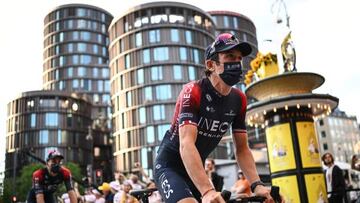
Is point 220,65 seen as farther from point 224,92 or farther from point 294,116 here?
point 294,116

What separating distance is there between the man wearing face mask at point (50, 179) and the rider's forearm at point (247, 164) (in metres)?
4.35

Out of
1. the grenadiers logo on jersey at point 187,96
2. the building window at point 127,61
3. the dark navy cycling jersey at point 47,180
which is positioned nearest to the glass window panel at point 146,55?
the building window at point 127,61

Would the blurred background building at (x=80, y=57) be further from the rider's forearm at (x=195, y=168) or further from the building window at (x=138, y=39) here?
the rider's forearm at (x=195, y=168)

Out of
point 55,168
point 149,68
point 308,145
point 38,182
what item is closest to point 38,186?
point 38,182

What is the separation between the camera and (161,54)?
80000mm

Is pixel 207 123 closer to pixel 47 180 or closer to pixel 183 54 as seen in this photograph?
pixel 47 180

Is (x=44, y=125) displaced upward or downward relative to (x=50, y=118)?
downward

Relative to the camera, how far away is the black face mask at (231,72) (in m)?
3.97

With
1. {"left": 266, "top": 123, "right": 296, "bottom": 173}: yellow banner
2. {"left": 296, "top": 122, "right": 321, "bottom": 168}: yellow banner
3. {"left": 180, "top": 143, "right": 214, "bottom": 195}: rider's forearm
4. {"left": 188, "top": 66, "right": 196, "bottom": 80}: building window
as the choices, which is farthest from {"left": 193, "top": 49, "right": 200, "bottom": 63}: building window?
{"left": 180, "top": 143, "right": 214, "bottom": 195}: rider's forearm

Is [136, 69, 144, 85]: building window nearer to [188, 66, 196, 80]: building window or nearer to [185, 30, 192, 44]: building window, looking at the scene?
[188, 66, 196, 80]: building window

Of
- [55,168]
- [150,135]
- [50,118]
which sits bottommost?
[55,168]

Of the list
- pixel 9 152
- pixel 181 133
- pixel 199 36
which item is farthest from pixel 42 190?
pixel 9 152

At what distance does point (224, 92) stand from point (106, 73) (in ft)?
392

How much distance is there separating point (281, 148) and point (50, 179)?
511 inches
